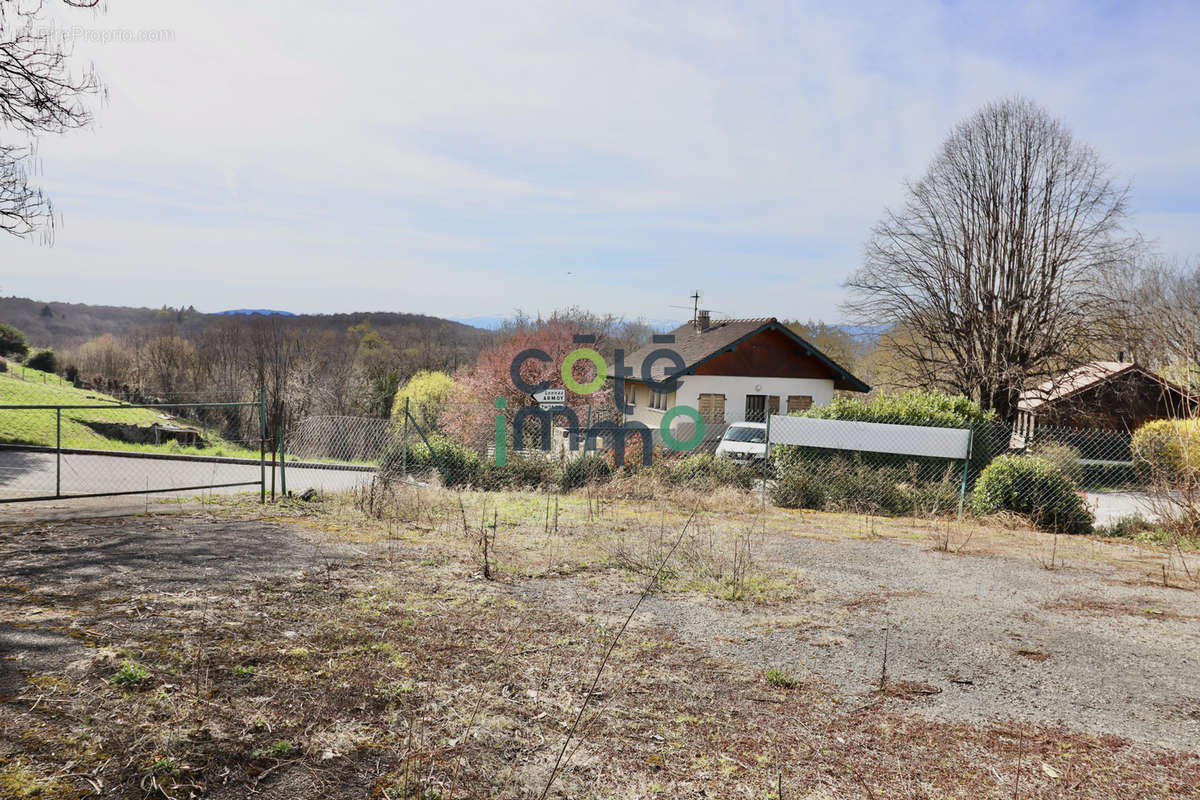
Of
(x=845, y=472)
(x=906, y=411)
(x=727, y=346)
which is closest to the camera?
(x=845, y=472)

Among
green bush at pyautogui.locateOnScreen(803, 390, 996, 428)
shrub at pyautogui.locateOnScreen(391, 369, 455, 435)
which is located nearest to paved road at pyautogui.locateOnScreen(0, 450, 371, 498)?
shrub at pyautogui.locateOnScreen(391, 369, 455, 435)

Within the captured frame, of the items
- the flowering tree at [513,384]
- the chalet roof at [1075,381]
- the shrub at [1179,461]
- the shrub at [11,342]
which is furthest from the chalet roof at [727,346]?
the shrub at [11,342]

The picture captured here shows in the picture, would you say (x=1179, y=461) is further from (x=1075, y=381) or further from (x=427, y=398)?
(x=427, y=398)

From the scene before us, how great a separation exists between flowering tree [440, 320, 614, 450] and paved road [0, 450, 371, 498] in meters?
5.93

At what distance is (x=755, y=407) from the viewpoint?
30891 mm

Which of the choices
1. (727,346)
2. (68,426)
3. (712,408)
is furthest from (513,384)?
(68,426)

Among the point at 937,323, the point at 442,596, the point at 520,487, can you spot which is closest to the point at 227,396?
the point at 520,487

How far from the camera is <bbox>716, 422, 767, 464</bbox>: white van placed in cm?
2048

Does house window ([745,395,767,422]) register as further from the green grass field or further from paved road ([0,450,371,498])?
the green grass field

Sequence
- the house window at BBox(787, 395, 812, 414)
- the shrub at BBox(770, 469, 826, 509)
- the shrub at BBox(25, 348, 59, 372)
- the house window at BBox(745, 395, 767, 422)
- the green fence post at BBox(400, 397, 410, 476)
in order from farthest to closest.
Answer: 1. the shrub at BBox(25, 348, 59, 372)
2. the house window at BBox(787, 395, 812, 414)
3. the house window at BBox(745, 395, 767, 422)
4. the green fence post at BBox(400, 397, 410, 476)
5. the shrub at BBox(770, 469, 826, 509)

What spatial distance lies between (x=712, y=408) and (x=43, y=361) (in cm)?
4328

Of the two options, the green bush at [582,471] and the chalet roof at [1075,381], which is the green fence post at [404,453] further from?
the chalet roof at [1075,381]

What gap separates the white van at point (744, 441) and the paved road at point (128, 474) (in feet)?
33.3

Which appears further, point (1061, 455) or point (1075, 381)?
point (1075, 381)
